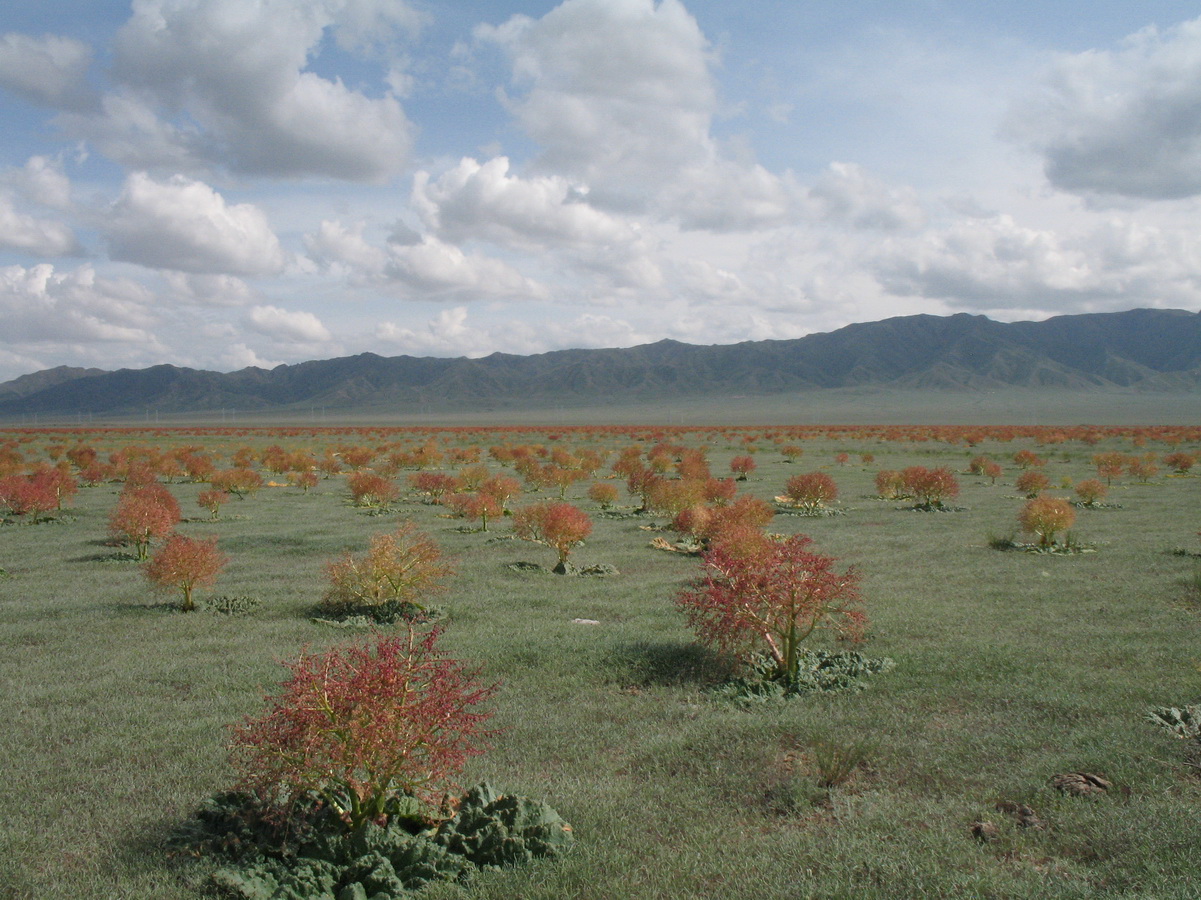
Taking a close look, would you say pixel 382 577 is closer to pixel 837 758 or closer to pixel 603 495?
pixel 837 758

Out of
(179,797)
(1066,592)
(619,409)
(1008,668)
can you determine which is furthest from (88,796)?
(619,409)

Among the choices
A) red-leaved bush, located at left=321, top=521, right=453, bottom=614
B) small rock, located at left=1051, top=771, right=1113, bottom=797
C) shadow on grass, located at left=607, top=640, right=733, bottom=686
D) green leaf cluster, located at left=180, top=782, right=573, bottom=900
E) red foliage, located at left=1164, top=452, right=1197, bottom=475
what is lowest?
red foliage, located at left=1164, top=452, right=1197, bottom=475

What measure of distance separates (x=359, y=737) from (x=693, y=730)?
3497mm

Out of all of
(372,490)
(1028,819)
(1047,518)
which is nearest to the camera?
(1028,819)

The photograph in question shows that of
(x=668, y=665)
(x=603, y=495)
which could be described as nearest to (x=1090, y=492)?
(x=603, y=495)

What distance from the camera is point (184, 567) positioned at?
451 inches

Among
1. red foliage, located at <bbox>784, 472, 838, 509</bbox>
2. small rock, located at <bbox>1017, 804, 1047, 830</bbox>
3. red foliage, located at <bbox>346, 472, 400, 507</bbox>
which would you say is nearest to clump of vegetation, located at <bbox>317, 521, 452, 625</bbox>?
small rock, located at <bbox>1017, 804, 1047, 830</bbox>

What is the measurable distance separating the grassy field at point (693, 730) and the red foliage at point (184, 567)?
48cm

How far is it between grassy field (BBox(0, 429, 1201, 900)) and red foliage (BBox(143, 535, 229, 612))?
48 centimetres

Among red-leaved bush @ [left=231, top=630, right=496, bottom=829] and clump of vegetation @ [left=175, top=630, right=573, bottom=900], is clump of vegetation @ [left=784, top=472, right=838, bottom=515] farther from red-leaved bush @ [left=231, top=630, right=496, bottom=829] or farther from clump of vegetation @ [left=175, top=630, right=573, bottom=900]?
red-leaved bush @ [left=231, top=630, right=496, bottom=829]

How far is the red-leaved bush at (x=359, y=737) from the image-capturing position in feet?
15.5

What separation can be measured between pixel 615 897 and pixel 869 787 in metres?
2.45

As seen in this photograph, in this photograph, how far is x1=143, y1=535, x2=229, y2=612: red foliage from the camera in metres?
11.4

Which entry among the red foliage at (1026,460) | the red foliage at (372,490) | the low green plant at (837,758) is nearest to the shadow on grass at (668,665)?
the low green plant at (837,758)
